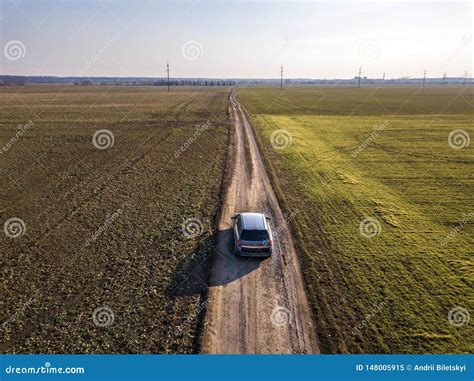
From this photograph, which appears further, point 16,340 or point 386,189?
point 386,189

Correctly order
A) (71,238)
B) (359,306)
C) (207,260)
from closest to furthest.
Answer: (359,306) → (207,260) → (71,238)

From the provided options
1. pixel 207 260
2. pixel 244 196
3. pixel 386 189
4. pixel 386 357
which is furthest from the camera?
pixel 386 189

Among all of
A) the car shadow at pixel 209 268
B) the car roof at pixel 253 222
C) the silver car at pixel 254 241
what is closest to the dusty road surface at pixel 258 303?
the car shadow at pixel 209 268

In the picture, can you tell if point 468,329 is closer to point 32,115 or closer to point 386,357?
point 386,357

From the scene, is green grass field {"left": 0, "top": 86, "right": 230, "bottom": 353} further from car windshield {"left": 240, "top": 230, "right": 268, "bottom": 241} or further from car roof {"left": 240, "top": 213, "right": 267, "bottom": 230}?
car roof {"left": 240, "top": 213, "right": 267, "bottom": 230}

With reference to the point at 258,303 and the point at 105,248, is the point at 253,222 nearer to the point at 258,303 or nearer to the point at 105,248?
the point at 258,303

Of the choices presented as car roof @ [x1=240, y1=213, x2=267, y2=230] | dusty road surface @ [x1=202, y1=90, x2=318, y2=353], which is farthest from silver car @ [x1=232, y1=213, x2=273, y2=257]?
dusty road surface @ [x1=202, y1=90, x2=318, y2=353]

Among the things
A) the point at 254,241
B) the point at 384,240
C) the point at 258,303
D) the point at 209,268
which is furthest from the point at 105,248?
the point at 384,240

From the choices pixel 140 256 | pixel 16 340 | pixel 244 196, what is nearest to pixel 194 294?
pixel 140 256
